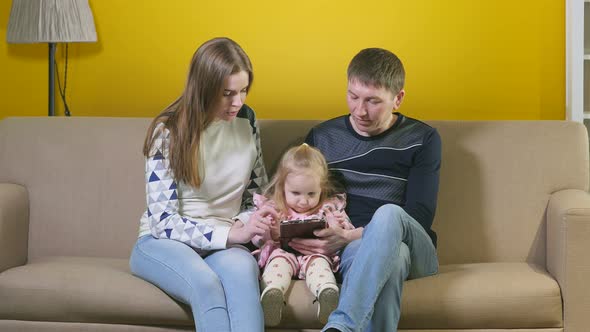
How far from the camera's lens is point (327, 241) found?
254 cm

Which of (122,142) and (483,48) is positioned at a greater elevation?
(483,48)

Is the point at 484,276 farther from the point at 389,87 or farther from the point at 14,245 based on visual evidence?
the point at 14,245

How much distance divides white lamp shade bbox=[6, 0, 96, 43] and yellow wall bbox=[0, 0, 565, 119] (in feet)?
0.77

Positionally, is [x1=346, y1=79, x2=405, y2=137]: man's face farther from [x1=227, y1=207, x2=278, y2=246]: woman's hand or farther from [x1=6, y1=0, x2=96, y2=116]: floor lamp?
[x1=6, y1=0, x2=96, y2=116]: floor lamp

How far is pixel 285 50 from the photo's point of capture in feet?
11.6

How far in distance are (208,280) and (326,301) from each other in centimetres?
31

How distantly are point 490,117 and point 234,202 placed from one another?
128cm

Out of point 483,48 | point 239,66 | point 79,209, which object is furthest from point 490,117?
point 79,209

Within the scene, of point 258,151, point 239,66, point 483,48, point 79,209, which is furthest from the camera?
point 483,48

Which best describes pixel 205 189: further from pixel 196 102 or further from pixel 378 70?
pixel 378 70

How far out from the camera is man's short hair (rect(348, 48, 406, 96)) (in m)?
2.67

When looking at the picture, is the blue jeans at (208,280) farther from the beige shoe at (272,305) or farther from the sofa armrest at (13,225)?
the sofa armrest at (13,225)

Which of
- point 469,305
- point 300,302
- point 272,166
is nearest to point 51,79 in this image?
point 272,166

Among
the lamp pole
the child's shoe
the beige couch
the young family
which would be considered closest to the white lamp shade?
the lamp pole
